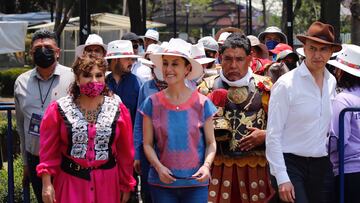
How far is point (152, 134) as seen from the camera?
5.20 metres

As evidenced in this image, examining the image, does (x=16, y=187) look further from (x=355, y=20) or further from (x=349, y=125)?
(x=355, y=20)

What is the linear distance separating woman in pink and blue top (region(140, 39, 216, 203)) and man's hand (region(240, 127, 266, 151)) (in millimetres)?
474

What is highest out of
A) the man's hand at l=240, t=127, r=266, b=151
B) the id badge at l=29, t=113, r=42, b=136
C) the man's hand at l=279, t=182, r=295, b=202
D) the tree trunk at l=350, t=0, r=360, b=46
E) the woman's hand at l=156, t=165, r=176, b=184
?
the tree trunk at l=350, t=0, r=360, b=46

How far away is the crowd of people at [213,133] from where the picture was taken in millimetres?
5020

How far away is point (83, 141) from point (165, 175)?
2.03 feet

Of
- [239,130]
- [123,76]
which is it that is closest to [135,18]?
[123,76]

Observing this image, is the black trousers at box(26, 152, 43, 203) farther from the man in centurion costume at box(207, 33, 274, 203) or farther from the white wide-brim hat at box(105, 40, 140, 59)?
the white wide-brim hat at box(105, 40, 140, 59)

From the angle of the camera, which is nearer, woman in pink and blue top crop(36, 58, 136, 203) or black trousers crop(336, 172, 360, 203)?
woman in pink and blue top crop(36, 58, 136, 203)

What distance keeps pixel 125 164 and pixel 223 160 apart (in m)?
0.87

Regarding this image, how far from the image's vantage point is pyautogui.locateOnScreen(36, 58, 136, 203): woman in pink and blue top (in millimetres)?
4984

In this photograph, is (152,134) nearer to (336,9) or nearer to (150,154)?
(150,154)

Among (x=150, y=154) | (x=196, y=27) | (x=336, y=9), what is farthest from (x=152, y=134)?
(x=196, y=27)

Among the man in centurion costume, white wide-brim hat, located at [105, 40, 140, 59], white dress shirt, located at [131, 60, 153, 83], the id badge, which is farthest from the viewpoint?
white dress shirt, located at [131, 60, 153, 83]

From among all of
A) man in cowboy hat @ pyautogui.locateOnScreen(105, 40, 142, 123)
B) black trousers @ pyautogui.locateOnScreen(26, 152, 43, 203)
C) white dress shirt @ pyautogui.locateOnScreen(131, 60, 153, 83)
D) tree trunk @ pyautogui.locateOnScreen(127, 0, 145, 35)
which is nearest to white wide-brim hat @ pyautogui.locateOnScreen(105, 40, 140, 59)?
man in cowboy hat @ pyautogui.locateOnScreen(105, 40, 142, 123)
